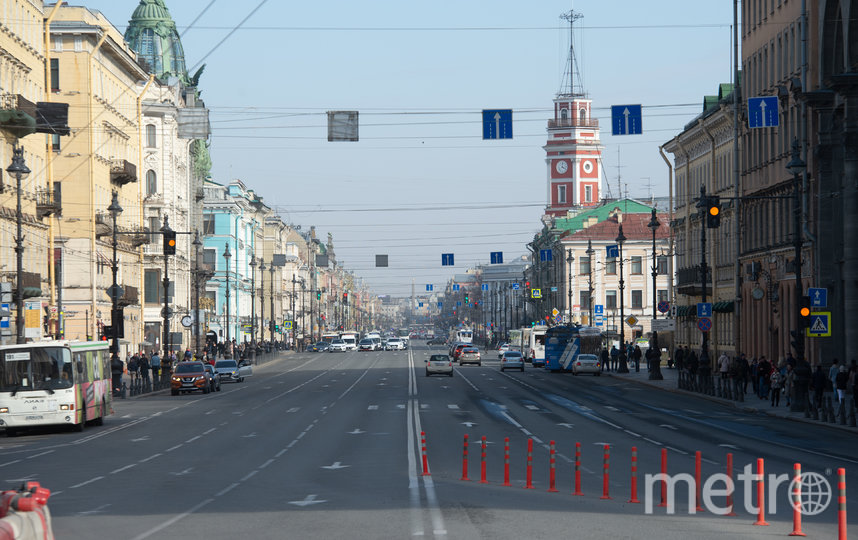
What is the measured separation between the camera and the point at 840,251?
51750 millimetres

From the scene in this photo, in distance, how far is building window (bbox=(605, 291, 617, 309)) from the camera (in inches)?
5074

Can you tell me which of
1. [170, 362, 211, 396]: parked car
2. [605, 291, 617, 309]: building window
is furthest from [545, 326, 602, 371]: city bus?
[605, 291, 617, 309]: building window

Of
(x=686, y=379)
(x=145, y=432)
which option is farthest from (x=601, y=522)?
(x=686, y=379)

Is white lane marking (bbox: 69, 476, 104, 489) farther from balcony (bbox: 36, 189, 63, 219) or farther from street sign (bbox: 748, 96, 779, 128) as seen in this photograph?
balcony (bbox: 36, 189, 63, 219)

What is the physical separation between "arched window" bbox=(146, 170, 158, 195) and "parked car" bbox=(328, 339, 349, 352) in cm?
4735

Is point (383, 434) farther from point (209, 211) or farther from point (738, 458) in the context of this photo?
point (209, 211)

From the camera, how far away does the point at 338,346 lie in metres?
145

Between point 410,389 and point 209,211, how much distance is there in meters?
72.9

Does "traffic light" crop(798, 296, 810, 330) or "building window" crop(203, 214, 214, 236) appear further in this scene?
"building window" crop(203, 214, 214, 236)

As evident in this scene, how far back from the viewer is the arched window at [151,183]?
101188 millimetres

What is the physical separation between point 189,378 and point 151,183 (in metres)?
44.0
